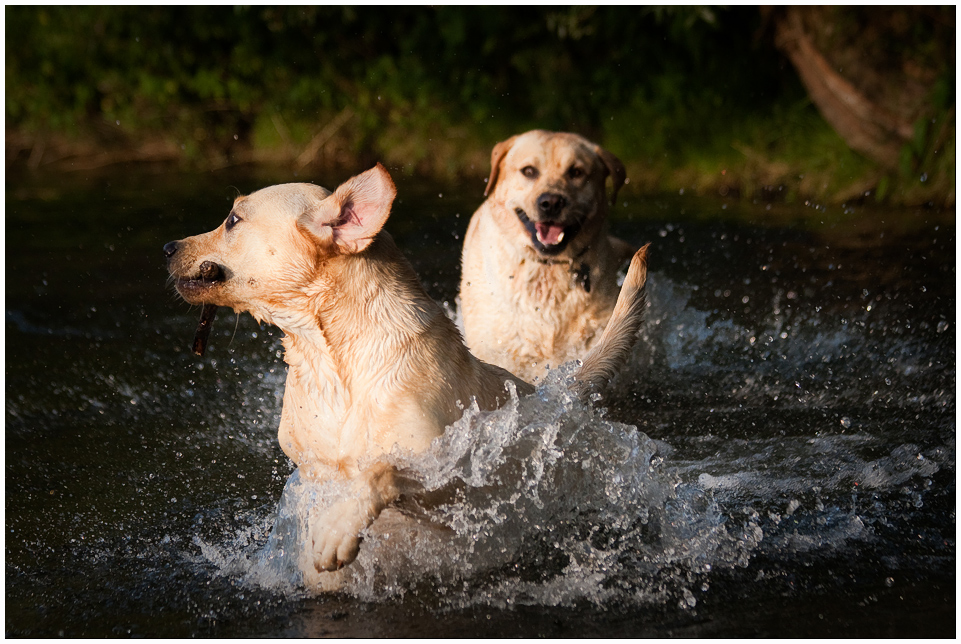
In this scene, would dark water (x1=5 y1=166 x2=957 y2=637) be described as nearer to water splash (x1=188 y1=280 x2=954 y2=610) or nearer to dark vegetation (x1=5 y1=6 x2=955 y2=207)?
water splash (x1=188 y1=280 x2=954 y2=610)

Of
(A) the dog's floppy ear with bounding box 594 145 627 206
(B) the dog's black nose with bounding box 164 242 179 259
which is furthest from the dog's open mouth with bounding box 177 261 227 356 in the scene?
(A) the dog's floppy ear with bounding box 594 145 627 206

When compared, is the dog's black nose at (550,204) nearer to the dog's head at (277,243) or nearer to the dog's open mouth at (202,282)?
the dog's head at (277,243)

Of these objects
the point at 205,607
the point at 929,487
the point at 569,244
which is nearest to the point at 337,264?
the point at 205,607

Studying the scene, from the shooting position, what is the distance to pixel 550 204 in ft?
18.0

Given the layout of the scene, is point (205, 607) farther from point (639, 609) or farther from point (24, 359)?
point (24, 359)

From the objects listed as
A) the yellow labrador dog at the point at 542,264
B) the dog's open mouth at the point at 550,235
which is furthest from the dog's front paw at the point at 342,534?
the dog's open mouth at the point at 550,235

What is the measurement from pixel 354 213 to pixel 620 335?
1492mm

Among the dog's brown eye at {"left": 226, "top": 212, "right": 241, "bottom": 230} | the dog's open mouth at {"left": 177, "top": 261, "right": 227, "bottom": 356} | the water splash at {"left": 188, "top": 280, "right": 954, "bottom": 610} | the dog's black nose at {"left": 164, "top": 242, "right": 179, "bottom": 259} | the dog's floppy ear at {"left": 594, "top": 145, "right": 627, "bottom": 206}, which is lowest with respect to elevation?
the water splash at {"left": 188, "top": 280, "right": 954, "bottom": 610}

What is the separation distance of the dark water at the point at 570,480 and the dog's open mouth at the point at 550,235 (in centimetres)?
91

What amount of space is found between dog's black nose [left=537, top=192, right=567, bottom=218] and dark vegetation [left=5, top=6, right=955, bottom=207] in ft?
15.7

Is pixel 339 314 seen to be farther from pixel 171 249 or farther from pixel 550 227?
pixel 550 227

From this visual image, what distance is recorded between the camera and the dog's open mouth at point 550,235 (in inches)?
220

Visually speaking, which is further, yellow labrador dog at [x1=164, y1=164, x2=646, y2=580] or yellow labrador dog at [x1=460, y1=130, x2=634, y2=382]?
yellow labrador dog at [x1=460, y1=130, x2=634, y2=382]

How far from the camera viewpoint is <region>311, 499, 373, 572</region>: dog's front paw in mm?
3080
